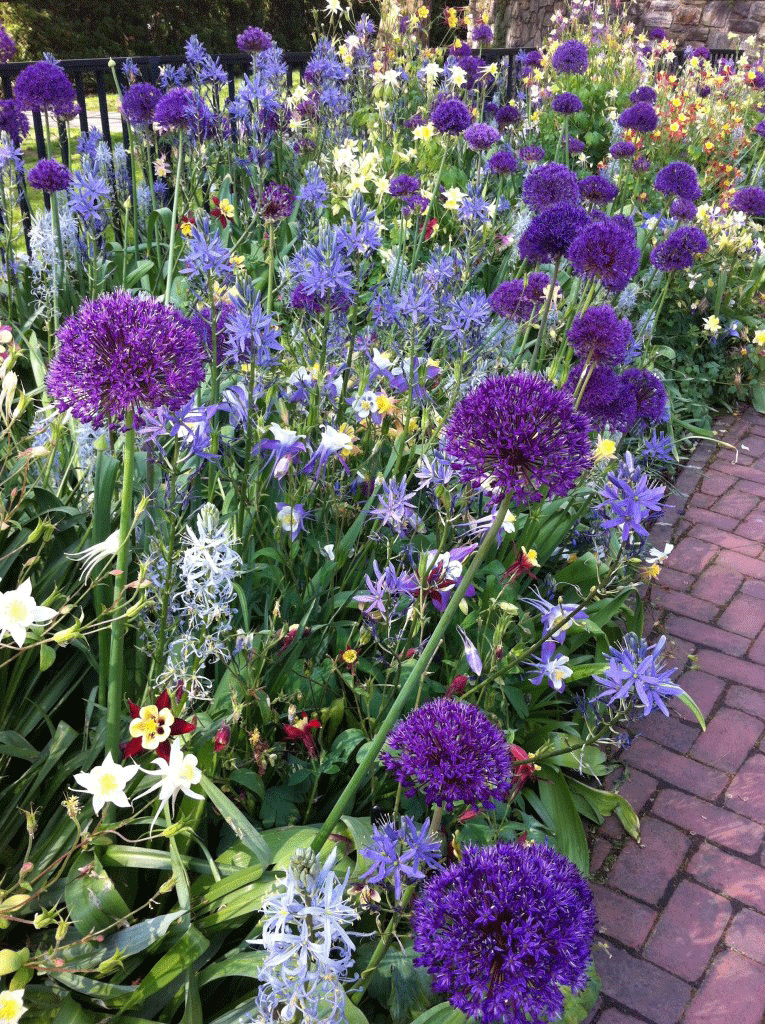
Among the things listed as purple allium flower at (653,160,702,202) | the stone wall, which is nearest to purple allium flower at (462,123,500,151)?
purple allium flower at (653,160,702,202)

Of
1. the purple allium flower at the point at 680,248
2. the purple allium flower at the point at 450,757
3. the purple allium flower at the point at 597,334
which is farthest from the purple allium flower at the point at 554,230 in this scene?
the purple allium flower at the point at 450,757

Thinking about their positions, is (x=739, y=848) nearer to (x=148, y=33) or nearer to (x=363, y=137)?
(x=363, y=137)

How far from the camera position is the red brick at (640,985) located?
2049 mm

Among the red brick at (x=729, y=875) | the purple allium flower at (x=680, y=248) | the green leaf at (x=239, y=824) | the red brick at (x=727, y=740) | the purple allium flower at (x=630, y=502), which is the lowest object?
the red brick at (x=727, y=740)

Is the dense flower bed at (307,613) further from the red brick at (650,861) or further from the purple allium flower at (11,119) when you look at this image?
the red brick at (650,861)

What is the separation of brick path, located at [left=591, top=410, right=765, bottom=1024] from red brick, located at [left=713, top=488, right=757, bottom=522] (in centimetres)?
13

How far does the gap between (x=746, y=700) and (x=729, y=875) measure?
0.77 meters

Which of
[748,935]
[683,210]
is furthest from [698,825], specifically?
[683,210]

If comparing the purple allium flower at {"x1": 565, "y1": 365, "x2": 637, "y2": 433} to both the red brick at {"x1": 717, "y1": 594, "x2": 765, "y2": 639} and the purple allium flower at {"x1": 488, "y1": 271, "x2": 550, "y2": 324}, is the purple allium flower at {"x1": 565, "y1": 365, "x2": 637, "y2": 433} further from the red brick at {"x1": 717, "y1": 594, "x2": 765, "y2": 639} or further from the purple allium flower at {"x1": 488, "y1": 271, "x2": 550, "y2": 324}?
the red brick at {"x1": 717, "y1": 594, "x2": 765, "y2": 639}

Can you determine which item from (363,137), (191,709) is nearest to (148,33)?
(363,137)

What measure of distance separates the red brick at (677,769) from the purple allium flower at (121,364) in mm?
2017

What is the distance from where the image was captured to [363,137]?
607 centimetres

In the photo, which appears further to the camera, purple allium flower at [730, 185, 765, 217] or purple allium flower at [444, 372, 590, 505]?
purple allium flower at [730, 185, 765, 217]

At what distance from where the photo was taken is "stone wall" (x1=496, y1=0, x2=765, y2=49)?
13.4 m
